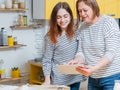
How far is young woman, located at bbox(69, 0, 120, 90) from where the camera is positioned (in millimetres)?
1736

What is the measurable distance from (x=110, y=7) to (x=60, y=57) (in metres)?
2.67

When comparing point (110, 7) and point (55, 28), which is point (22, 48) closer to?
point (110, 7)

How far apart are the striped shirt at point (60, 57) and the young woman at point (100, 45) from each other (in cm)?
12

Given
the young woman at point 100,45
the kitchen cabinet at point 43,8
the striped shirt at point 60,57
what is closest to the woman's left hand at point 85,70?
the young woman at point 100,45

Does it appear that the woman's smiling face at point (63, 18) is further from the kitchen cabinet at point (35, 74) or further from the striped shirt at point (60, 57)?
the kitchen cabinet at point (35, 74)

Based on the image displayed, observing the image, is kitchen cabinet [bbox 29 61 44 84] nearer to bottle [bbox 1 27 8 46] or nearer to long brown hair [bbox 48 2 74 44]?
bottle [bbox 1 27 8 46]

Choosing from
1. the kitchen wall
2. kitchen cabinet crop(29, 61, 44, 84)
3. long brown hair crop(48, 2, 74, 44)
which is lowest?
kitchen cabinet crop(29, 61, 44, 84)

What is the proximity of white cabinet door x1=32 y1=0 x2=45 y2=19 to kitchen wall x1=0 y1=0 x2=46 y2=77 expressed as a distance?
10cm

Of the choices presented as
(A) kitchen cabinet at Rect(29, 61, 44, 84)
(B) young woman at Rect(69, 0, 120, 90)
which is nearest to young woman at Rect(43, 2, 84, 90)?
(B) young woman at Rect(69, 0, 120, 90)

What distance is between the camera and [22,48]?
3.99 metres

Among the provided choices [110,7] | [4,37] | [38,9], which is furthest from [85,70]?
[110,7]

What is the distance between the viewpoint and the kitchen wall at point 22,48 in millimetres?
3809

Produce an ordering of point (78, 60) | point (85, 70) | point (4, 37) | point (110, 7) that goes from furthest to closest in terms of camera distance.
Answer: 1. point (110, 7)
2. point (4, 37)
3. point (78, 60)
4. point (85, 70)

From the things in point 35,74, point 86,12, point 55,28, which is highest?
point 86,12
